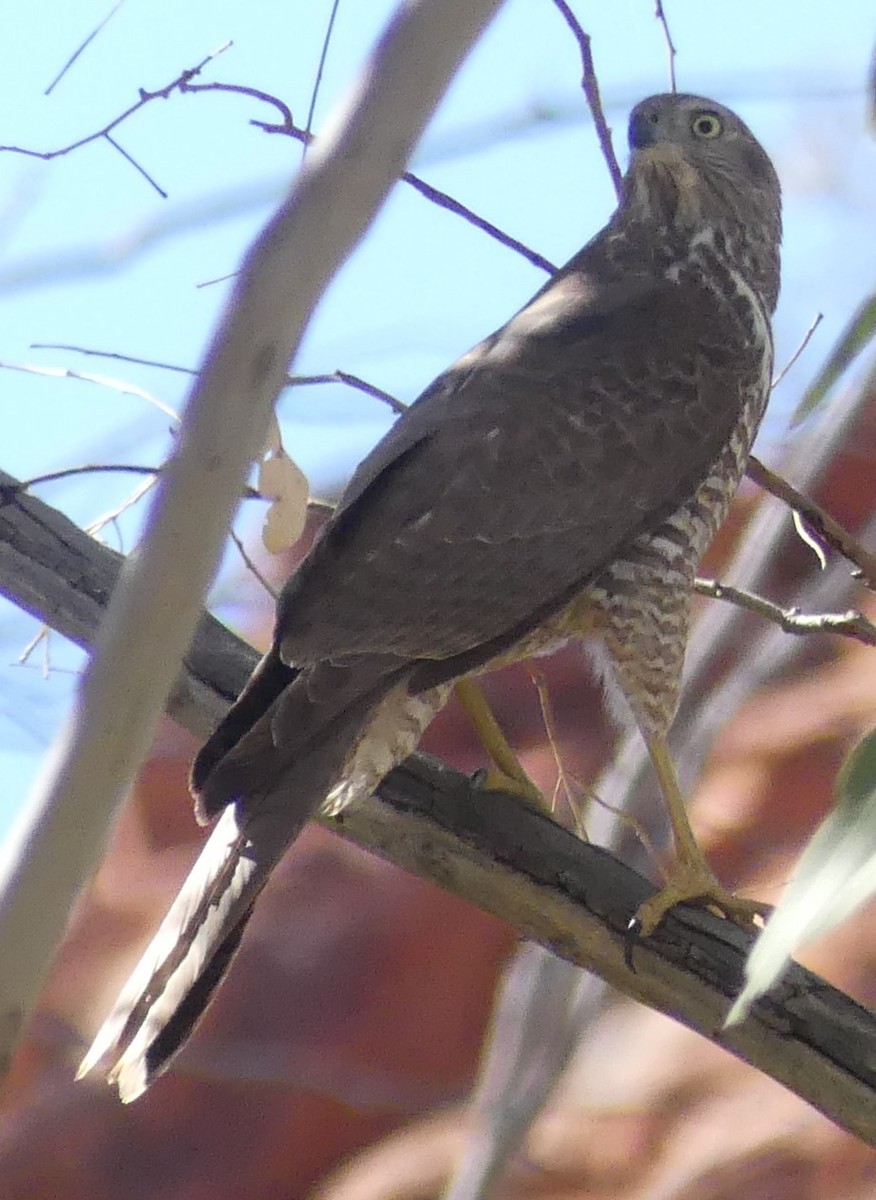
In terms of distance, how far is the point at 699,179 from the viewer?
11.6ft

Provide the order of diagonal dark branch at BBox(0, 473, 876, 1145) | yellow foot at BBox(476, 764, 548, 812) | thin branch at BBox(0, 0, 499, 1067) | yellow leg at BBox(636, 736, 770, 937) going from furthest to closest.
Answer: yellow leg at BBox(636, 736, 770, 937), yellow foot at BBox(476, 764, 548, 812), diagonal dark branch at BBox(0, 473, 876, 1145), thin branch at BBox(0, 0, 499, 1067)

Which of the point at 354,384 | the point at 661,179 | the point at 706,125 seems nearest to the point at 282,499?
the point at 354,384

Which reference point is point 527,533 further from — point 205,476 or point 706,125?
point 205,476

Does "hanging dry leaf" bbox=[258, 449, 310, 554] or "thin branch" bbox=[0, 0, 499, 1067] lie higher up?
"hanging dry leaf" bbox=[258, 449, 310, 554]

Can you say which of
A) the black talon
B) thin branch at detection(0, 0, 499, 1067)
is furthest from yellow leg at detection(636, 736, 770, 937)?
thin branch at detection(0, 0, 499, 1067)

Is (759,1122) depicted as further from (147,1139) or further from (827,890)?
(827,890)

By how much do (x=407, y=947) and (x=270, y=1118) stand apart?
656 mm

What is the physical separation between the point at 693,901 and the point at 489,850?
1.33 ft

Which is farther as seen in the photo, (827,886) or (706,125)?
(706,125)

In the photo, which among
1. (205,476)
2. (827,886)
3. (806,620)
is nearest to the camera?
(205,476)

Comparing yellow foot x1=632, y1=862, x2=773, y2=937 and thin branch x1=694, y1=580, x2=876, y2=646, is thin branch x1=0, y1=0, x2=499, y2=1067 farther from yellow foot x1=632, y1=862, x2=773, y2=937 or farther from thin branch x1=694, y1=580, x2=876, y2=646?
yellow foot x1=632, y1=862, x2=773, y2=937

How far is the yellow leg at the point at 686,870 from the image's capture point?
2.74m

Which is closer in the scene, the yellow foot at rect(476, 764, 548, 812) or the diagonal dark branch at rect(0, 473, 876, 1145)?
the diagonal dark branch at rect(0, 473, 876, 1145)

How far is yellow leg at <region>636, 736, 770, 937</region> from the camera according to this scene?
8.99 feet
